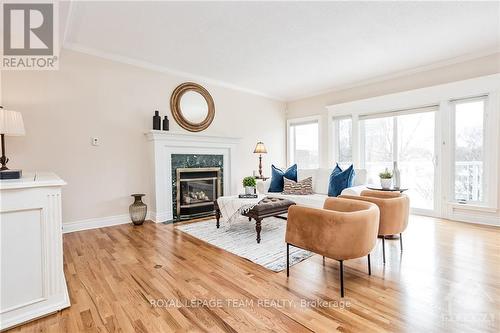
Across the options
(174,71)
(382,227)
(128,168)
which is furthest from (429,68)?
(128,168)

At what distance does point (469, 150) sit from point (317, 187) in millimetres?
2446

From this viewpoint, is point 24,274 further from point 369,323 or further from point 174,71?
point 174,71

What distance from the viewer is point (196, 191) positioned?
15.6 ft

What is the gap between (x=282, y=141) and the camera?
6.71 meters

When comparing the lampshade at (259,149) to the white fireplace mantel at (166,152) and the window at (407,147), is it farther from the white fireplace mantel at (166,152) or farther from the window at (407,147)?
the window at (407,147)

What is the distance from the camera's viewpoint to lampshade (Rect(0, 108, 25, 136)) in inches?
93.2

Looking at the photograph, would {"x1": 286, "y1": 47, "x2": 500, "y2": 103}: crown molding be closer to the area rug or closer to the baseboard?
the area rug

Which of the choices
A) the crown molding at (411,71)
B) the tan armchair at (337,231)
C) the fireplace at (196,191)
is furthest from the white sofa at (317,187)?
the crown molding at (411,71)

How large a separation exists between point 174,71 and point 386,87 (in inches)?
157

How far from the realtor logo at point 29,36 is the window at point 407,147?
17.2 feet

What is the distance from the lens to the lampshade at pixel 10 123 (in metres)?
2.37

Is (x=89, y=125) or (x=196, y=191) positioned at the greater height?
(x=89, y=125)

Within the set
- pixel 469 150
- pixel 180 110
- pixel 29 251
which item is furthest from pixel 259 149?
pixel 29 251

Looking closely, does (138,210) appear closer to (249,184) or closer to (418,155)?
(249,184)
